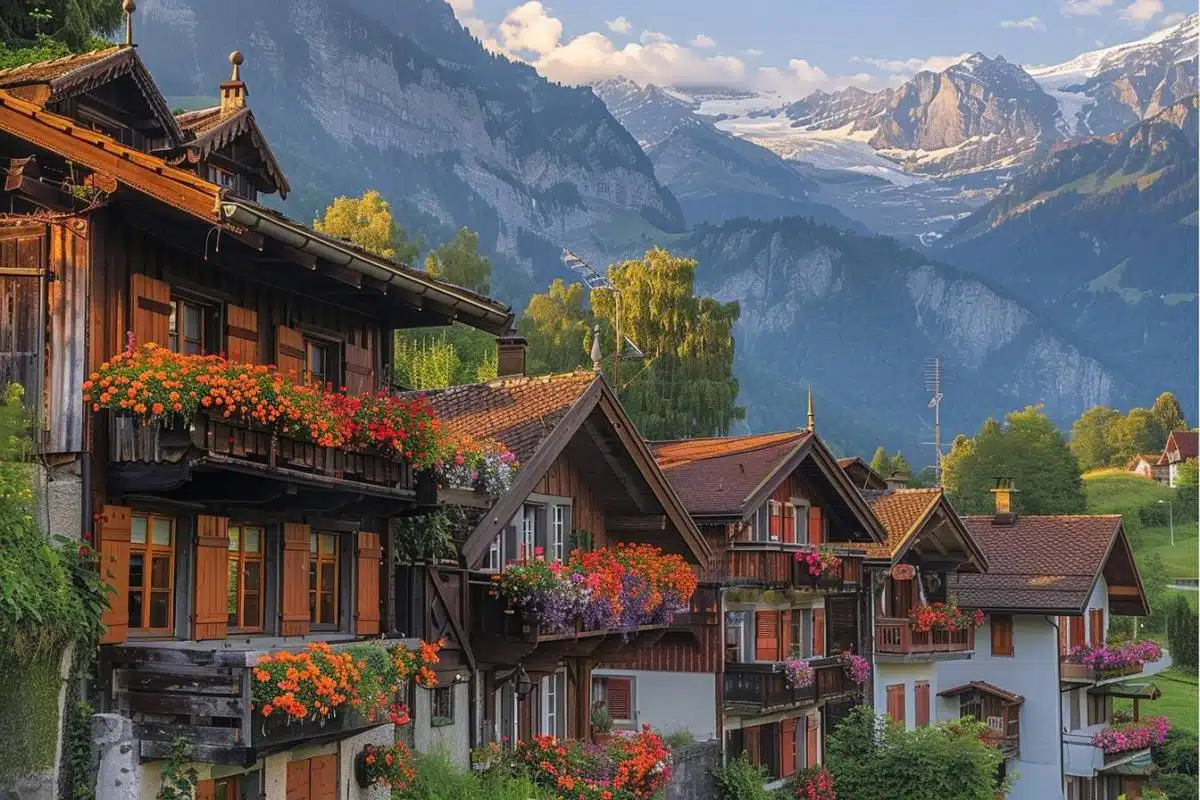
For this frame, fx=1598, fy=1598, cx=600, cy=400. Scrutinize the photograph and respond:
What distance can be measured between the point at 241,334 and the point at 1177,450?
494 feet

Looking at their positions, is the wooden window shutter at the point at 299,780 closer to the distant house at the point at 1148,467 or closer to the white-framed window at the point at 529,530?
the white-framed window at the point at 529,530

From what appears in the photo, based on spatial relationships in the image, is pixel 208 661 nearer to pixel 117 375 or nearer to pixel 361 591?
pixel 117 375

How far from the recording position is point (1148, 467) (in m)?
158

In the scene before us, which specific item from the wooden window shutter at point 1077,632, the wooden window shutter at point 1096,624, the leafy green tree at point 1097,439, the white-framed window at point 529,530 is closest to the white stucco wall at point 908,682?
the wooden window shutter at point 1077,632

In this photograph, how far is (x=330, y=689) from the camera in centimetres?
1562

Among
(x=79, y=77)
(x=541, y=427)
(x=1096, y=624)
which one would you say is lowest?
(x=1096, y=624)

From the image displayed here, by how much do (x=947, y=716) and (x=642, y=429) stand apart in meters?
22.2

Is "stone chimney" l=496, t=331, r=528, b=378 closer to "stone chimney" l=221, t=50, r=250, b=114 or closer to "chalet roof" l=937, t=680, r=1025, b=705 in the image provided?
"stone chimney" l=221, t=50, r=250, b=114

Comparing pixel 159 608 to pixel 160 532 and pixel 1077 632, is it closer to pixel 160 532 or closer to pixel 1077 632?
pixel 160 532

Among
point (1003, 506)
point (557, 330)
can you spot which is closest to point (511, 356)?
point (1003, 506)

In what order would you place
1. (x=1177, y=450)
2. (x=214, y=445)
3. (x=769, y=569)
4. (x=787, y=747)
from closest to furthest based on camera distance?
(x=214, y=445) → (x=769, y=569) → (x=787, y=747) → (x=1177, y=450)

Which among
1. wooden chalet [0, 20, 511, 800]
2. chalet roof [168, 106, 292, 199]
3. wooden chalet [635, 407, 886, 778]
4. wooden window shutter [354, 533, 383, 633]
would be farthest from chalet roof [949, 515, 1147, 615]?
wooden chalet [0, 20, 511, 800]

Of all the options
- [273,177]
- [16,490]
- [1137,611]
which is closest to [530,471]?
[273,177]

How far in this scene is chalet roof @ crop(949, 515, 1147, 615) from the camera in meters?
46.5
